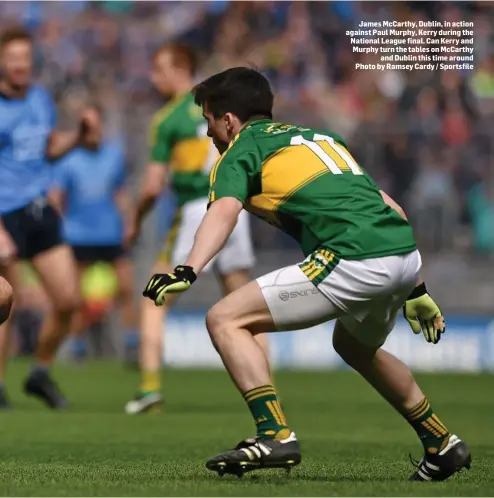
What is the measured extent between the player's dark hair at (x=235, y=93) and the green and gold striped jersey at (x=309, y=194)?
153 millimetres

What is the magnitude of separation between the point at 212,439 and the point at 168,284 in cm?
297

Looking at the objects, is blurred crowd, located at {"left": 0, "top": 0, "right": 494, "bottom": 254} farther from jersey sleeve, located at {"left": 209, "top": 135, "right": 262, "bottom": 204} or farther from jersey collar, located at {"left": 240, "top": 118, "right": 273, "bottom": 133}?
jersey sleeve, located at {"left": 209, "top": 135, "right": 262, "bottom": 204}

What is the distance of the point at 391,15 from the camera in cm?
1673

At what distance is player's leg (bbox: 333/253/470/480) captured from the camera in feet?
18.5

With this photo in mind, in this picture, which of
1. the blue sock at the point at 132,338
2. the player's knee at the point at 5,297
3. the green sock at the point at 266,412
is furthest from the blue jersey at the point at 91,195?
the green sock at the point at 266,412

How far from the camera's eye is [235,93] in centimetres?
575

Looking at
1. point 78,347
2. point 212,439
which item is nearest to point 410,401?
point 212,439

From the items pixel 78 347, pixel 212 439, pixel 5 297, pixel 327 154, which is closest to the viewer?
pixel 327 154

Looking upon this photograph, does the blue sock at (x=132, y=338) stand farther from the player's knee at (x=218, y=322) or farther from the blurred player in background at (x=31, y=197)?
the player's knee at (x=218, y=322)

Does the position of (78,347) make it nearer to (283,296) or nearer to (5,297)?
(5,297)

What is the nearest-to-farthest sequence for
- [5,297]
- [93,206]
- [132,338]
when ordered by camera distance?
[5,297]
[132,338]
[93,206]

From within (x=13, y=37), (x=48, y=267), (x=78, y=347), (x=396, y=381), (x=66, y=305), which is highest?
(x=13, y=37)

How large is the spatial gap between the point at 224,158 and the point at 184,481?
1359 millimetres

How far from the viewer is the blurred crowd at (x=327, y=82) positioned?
1611cm
